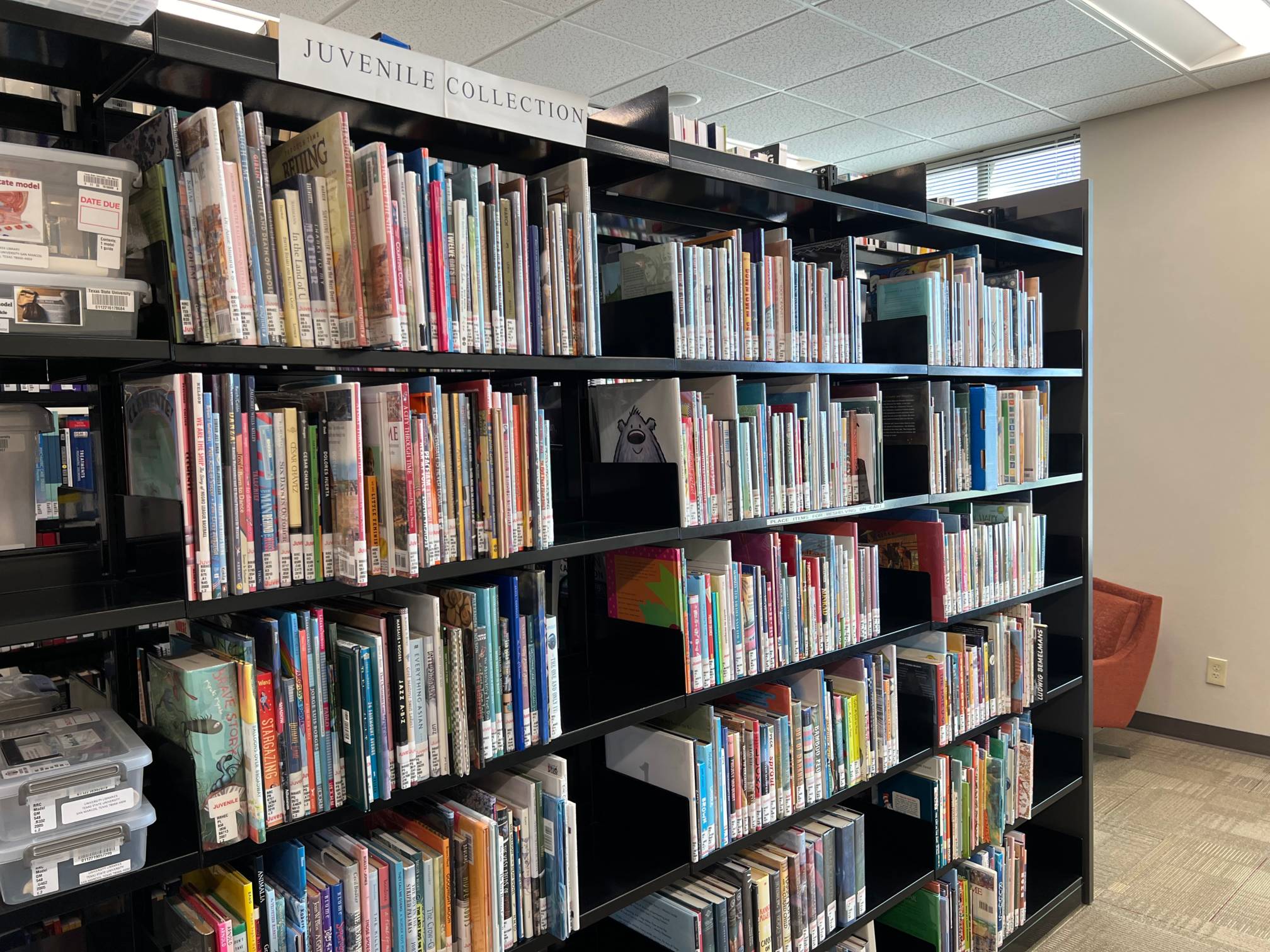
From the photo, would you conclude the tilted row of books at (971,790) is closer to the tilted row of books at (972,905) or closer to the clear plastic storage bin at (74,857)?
the tilted row of books at (972,905)

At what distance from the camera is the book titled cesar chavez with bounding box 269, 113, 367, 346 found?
121 cm

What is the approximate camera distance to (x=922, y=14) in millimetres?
3111

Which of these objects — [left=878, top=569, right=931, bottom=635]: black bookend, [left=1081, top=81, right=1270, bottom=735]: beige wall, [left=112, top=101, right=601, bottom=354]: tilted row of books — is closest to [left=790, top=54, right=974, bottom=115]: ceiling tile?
[left=1081, top=81, right=1270, bottom=735]: beige wall

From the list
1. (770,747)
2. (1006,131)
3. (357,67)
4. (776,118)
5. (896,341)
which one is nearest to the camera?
(357,67)

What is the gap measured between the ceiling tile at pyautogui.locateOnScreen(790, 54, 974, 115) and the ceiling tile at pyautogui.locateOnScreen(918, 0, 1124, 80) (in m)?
0.09

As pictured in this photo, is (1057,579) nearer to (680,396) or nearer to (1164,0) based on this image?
(680,396)

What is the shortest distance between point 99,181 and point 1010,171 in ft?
16.2

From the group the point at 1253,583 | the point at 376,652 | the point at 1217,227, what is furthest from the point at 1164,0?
the point at 376,652

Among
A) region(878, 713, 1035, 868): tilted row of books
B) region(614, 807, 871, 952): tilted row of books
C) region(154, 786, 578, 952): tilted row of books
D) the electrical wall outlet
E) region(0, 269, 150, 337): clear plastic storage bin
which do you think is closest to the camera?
region(0, 269, 150, 337): clear plastic storage bin

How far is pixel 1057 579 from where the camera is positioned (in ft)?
9.45

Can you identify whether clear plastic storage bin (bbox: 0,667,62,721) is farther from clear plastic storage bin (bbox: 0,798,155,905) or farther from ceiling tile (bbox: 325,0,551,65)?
ceiling tile (bbox: 325,0,551,65)

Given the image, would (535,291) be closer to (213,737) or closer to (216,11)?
(213,737)

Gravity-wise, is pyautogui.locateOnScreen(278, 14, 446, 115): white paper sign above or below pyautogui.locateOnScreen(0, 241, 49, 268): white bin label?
above

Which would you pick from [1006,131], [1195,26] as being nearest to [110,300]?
[1195,26]
